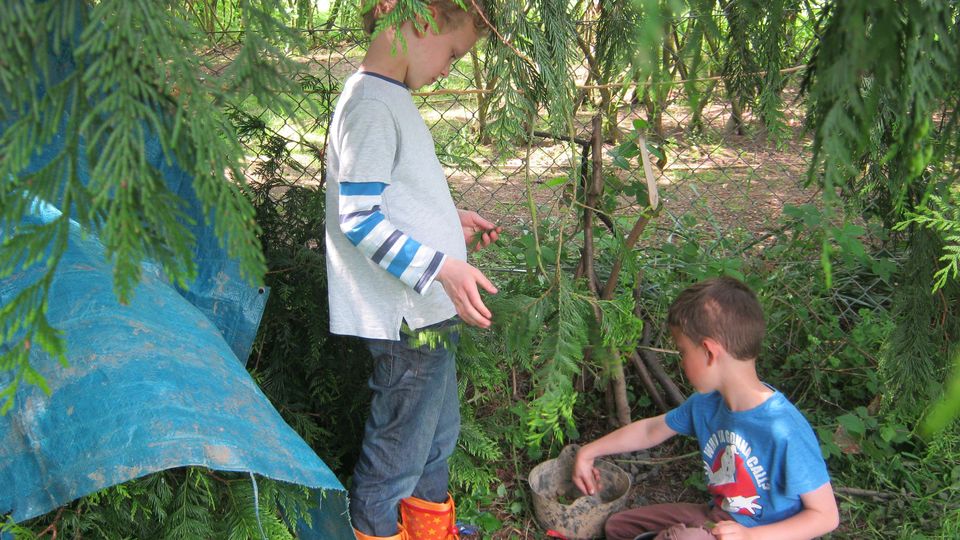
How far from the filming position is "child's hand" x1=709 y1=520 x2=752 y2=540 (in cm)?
198

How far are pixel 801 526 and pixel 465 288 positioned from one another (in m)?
1.03

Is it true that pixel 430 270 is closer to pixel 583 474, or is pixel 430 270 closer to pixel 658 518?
pixel 583 474

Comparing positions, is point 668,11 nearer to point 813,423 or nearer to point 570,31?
point 570,31

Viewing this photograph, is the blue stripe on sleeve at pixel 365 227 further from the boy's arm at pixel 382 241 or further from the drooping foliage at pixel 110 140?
the drooping foliage at pixel 110 140

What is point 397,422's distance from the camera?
2.16 meters

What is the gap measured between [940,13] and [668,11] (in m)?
0.33

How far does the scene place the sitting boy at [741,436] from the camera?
6.64ft

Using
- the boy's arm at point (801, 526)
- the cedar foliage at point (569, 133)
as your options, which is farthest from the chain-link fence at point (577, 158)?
the boy's arm at point (801, 526)

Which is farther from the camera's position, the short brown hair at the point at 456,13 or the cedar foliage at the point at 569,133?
the short brown hair at the point at 456,13

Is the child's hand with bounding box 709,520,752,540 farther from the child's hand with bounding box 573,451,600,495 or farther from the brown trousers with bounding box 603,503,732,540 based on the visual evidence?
the child's hand with bounding box 573,451,600,495

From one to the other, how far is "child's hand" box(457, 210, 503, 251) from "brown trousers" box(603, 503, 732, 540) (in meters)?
0.94

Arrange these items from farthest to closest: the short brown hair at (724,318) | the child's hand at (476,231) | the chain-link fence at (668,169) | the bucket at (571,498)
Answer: the chain-link fence at (668,169) < the bucket at (571,498) < the child's hand at (476,231) < the short brown hair at (724,318)

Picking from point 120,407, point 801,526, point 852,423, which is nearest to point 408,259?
point 120,407

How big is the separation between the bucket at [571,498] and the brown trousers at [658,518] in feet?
0.16
